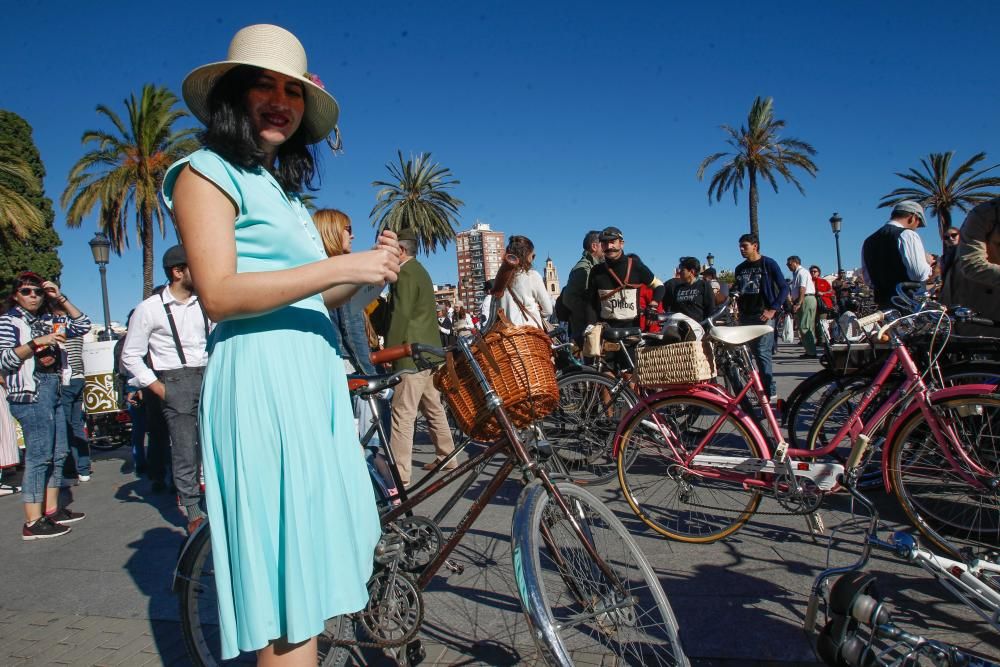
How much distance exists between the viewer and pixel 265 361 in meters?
1.47

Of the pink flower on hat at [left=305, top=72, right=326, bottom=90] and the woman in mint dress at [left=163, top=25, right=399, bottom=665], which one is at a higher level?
the pink flower on hat at [left=305, top=72, right=326, bottom=90]

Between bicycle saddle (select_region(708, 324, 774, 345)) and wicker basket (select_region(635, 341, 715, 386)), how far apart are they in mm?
98

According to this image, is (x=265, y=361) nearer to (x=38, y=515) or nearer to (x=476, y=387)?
(x=476, y=387)

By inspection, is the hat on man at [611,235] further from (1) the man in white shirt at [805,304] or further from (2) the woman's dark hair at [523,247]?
(1) the man in white shirt at [805,304]

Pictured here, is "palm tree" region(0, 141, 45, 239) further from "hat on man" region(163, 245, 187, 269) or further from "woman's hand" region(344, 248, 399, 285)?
"woman's hand" region(344, 248, 399, 285)

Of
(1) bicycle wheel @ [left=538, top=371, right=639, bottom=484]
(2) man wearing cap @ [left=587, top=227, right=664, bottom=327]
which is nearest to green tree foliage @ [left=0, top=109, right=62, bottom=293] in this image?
(2) man wearing cap @ [left=587, top=227, right=664, bottom=327]

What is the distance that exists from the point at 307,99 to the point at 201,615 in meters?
1.88

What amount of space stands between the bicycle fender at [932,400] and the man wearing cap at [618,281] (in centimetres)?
305

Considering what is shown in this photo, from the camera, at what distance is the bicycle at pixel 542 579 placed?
196 cm

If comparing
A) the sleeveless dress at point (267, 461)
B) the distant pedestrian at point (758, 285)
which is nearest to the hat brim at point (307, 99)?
the sleeveless dress at point (267, 461)

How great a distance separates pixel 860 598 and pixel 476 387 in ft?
4.84

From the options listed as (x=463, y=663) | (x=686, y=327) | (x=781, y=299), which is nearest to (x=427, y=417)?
(x=686, y=327)

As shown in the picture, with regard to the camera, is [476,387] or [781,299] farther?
[781,299]

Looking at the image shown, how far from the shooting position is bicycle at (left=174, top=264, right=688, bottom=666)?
196 cm
